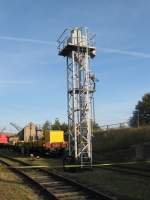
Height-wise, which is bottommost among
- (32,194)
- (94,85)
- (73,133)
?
(32,194)

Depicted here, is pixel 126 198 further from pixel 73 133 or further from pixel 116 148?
pixel 116 148

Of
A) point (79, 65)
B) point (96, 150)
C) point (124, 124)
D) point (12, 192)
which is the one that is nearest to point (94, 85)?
point (79, 65)

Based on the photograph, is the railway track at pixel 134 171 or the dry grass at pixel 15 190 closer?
the dry grass at pixel 15 190

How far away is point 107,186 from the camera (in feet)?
53.9

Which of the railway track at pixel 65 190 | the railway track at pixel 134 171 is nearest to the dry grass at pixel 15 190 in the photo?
the railway track at pixel 65 190

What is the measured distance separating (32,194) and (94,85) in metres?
12.8

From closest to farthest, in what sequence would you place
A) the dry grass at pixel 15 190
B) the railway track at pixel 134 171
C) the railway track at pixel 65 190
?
1. the railway track at pixel 65 190
2. the dry grass at pixel 15 190
3. the railway track at pixel 134 171

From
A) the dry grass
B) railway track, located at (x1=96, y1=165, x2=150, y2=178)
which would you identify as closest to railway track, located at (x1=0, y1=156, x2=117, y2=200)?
the dry grass

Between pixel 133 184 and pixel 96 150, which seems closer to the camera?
pixel 133 184

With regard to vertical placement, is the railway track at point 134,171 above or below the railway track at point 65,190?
above

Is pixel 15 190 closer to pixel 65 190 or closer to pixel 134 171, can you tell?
pixel 65 190

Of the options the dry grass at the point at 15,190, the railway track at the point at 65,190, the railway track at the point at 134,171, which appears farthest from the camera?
the railway track at the point at 134,171

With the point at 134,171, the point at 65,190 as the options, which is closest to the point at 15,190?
the point at 65,190

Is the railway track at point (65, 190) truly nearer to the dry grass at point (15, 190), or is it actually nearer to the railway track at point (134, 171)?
the dry grass at point (15, 190)
